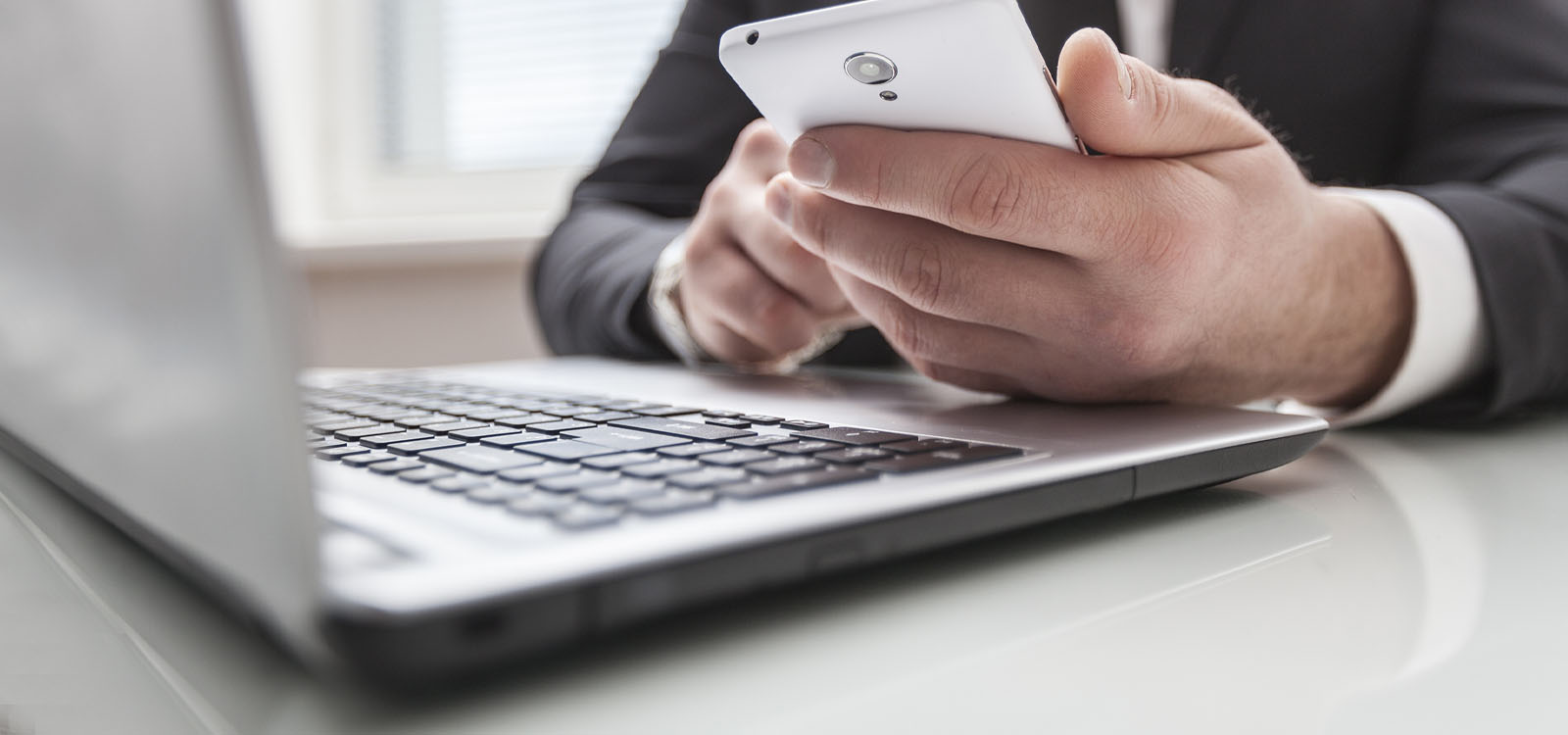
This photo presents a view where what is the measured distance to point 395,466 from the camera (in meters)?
0.26

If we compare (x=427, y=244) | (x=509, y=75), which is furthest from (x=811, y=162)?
(x=509, y=75)

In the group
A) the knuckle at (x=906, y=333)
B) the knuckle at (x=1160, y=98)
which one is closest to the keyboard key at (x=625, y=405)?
the knuckle at (x=906, y=333)

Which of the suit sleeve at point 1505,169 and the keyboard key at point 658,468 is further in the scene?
the suit sleeve at point 1505,169

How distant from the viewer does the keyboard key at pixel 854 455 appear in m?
0.25

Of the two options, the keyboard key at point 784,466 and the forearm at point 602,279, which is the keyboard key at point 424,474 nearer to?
the keyboard key at point 784,466

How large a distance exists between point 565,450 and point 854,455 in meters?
0.08

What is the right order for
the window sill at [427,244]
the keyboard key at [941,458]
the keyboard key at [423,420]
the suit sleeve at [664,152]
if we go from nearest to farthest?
the keyboard key at [941,458], the keyboard key at [423,420], the suit sleeve at [664,152], the window sill at [427,244]

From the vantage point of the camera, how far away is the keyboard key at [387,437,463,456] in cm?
29

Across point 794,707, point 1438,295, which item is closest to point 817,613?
point 794,707

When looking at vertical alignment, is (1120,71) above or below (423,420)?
above

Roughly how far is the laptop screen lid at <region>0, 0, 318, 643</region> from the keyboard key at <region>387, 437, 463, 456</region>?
0.23ft

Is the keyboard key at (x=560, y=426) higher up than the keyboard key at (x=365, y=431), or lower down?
higher up

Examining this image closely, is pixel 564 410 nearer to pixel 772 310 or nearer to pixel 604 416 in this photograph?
pixel 604 416

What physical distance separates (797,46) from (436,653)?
206mm
